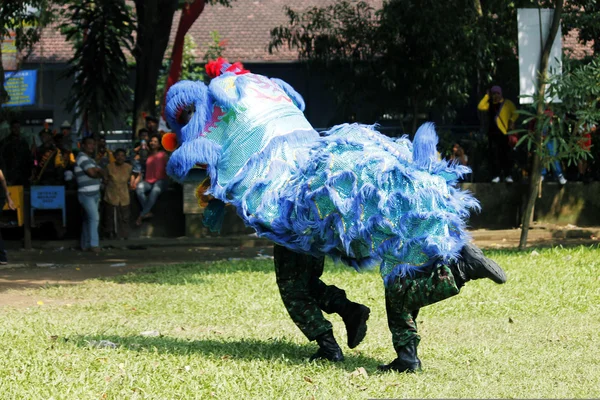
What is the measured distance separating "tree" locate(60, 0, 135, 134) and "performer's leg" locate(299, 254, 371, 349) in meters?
11.0

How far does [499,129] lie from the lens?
16672 millimetres

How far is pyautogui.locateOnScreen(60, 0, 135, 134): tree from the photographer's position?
16.4 metres

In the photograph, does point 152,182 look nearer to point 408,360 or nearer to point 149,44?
point 149,44

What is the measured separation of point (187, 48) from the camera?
25.3 m

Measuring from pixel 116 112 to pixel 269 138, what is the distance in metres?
11.3

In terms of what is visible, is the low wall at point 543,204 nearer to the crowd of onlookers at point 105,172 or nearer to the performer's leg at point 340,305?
the crowd of onlookers at point 105,172

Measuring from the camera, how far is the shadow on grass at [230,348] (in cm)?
620

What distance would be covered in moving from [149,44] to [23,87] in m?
8.87

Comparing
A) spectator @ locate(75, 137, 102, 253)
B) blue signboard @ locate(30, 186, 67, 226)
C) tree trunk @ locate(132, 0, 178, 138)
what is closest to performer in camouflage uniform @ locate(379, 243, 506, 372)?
spectator @ locate(75, 137, 102, 253)

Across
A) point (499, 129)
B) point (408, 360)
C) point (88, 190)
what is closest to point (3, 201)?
point (88, 190)

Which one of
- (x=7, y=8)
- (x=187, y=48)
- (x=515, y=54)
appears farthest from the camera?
(x=187, y=48)

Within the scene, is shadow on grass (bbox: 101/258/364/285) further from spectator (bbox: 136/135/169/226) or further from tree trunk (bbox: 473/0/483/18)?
tree trunk (bbox: 473/0/483/18)

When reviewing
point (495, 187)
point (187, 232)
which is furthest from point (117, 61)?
point (495, 187)

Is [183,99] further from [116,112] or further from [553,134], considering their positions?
[116,112]
